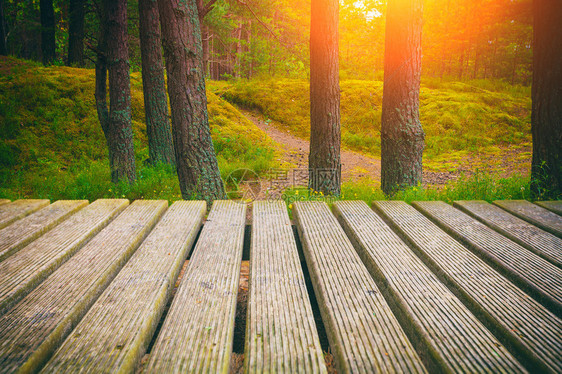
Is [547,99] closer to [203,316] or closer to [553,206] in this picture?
[553,206]

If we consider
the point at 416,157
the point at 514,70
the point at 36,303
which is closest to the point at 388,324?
the point at 36,303

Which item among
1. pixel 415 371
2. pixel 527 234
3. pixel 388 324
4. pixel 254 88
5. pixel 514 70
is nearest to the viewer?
pixel 415 371

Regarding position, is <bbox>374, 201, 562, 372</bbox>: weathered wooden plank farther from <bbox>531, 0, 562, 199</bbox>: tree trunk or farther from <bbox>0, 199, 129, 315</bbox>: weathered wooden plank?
<bbox>531, 0, 562, 199</bbox>: tree trunk

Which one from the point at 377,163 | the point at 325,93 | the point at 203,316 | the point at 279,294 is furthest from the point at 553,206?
the point at 377,163

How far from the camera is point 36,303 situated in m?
0.97

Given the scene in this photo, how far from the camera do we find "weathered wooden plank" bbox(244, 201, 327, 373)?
768 millimetres

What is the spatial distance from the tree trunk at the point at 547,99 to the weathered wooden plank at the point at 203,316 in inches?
125

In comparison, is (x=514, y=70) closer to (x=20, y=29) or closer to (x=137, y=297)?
(x=137, y=297)

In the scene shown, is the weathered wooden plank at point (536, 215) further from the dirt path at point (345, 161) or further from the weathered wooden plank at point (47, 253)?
the dirt path at point (345, 161)

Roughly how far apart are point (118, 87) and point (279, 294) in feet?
18.5

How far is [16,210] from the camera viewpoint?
5.70ft

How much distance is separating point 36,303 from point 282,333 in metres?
0.79

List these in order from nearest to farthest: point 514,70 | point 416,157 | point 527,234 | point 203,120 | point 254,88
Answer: point 527,234 < point 203,120 < point 416,157 < point 254,88 < point 514,70

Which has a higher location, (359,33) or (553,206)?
(359,33)
